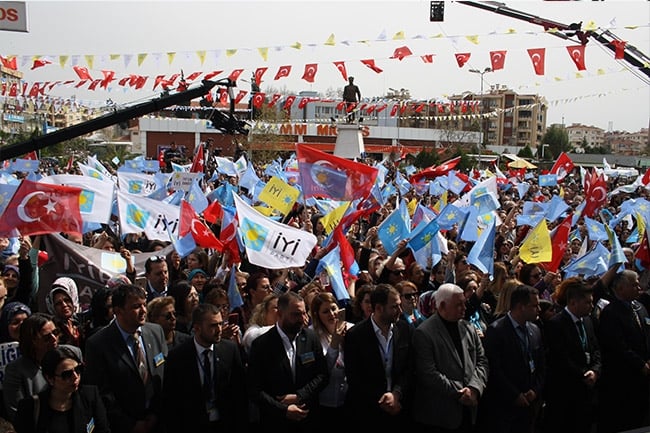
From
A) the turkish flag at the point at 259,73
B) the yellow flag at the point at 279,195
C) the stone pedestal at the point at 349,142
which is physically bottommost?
the yellow flag at the point at 279,195

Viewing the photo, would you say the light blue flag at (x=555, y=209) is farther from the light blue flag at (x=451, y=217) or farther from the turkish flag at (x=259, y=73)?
the turkish flag at (x=259, y=73)

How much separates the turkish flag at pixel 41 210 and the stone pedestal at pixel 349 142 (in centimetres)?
2101

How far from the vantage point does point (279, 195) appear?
1076 centimetres

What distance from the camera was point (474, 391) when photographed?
5.08 metres

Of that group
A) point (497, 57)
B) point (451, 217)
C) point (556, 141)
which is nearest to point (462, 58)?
point (497, 57)

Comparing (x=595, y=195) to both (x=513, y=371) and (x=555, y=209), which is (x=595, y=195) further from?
(x=513, y=371)

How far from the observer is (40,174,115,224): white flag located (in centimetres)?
869

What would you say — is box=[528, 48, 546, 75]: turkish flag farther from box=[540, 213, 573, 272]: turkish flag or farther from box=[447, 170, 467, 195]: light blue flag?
box=[540, 213, 573, 272]: turkish flag

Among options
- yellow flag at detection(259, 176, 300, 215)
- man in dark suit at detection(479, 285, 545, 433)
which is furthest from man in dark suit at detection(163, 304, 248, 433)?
yellow flag at detection(259, 176, 300, 215)

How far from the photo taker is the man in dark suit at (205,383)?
4684 mm

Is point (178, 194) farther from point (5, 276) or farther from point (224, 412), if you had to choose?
point (224, 412)

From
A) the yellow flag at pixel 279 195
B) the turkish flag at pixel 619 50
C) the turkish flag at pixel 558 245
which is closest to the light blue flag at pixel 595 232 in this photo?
the turkish flag at pixel 558 245

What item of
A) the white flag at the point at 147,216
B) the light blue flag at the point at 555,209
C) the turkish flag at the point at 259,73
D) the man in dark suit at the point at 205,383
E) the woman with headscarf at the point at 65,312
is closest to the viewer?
the man in dark suit at the point at 205,383

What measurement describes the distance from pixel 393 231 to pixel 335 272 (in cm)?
239
